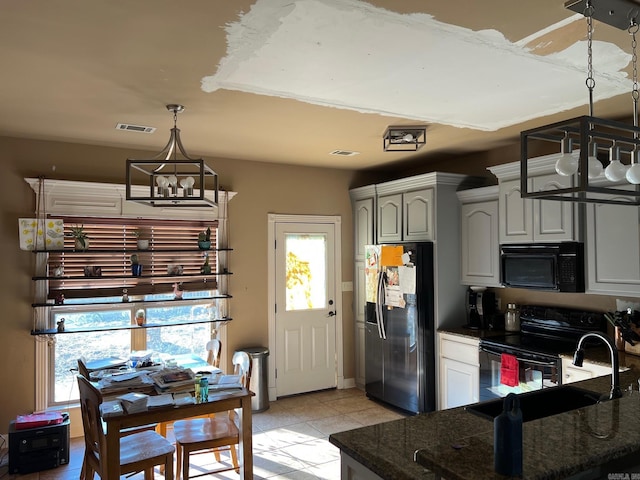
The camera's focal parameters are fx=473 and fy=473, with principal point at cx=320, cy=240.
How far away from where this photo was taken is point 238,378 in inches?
125

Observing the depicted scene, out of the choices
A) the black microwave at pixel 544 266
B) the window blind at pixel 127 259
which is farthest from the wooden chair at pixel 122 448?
the black microwave at pixel 544 266

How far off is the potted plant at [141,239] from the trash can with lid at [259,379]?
1.46 meters

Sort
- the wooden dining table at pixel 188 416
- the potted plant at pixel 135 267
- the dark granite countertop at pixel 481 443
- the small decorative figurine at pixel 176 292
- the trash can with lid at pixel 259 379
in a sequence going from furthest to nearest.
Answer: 1. the trash can with lid at pixel 259 379
2. the small decorative figurine at pixel 176 292
3. the potted plant at pixel 135 267
4. the wooden dining table at pixel 188 416
5. the dark granite countertop at pixel 481 443

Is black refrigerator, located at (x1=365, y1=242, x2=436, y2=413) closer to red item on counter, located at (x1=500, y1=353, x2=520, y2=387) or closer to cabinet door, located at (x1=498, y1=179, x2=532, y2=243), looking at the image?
cabinet door, located at (x1=498, y1=179, x2=532, y2=243)

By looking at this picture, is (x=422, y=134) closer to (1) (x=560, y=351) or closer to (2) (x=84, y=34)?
(1) (x=560, y=351)

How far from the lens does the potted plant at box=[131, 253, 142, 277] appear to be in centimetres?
433

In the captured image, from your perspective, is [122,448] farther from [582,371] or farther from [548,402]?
[582,371]

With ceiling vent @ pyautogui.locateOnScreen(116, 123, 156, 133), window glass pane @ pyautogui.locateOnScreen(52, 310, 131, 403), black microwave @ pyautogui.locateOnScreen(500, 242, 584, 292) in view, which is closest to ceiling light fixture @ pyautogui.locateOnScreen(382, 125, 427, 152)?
black microwave @ pyautogui.locateOnScreen(500, 242, 584, 292)

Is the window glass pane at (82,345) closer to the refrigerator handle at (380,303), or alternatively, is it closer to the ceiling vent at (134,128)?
the ceiling vent at (134,128)

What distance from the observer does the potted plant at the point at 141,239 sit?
4398mm

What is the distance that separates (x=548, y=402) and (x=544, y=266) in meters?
1.62

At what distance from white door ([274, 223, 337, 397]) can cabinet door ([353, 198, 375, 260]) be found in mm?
299

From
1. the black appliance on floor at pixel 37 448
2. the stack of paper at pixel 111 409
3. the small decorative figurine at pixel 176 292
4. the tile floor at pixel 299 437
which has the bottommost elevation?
the tile floor at pixel 299 437

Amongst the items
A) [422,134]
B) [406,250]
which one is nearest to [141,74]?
[422,134]
